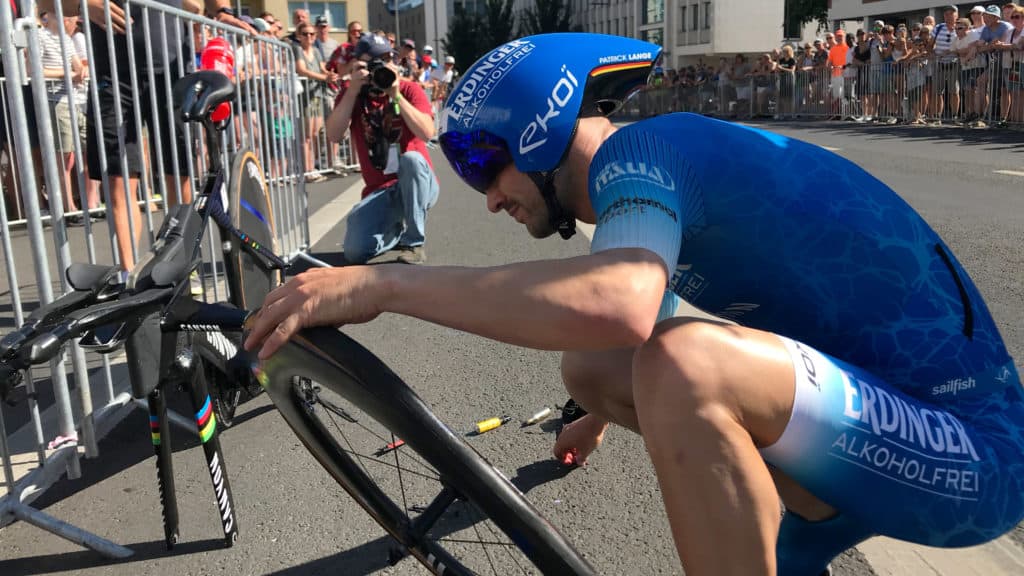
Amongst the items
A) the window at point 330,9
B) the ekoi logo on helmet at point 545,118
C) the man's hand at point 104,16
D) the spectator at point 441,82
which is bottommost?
the ekoi logo on helmet at point 545,118

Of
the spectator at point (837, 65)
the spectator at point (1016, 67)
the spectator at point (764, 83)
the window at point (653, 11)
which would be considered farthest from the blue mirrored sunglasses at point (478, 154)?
the window at point (653, 11)

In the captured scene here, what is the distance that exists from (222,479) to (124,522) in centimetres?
48

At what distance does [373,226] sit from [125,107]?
260 centimetres

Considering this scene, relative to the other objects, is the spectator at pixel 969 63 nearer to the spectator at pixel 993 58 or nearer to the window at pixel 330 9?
the spectator at pixel 993 58

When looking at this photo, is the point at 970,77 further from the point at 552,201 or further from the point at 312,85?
the point at 552,201

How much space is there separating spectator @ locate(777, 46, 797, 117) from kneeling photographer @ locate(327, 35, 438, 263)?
21.3m

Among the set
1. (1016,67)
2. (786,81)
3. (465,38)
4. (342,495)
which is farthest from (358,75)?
(465,38)

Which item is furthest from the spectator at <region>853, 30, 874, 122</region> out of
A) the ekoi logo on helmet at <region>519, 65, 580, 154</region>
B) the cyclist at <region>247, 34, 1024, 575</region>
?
the ekoi logo on helmet at <region>519, 65, 580, 154</region>

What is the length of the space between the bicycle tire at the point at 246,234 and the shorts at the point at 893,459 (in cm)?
238

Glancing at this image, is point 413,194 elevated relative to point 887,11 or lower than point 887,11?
lower

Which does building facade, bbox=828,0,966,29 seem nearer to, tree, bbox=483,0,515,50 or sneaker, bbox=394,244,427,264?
tree, bbox=483,0,515,50

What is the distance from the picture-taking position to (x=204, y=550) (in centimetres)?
267

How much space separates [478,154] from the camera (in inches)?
82.3

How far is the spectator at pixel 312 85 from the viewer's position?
13.2 metres
